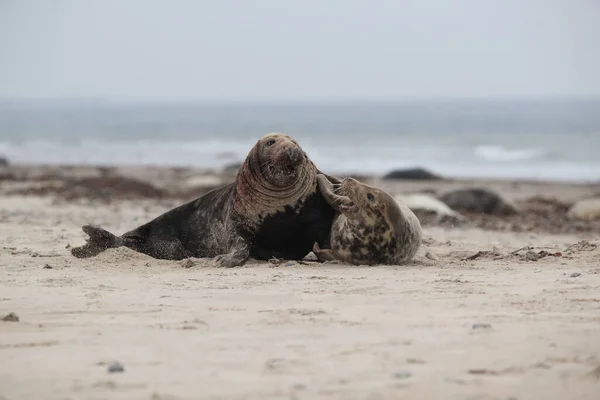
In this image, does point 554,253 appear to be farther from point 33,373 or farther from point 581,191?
point 581,191

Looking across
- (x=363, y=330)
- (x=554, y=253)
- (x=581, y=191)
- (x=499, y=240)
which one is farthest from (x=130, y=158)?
(x=363, y=330)

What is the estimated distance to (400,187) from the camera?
2094cm

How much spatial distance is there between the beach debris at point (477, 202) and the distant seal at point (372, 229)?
8.51 m

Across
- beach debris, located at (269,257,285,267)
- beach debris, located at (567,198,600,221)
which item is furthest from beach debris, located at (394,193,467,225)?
beach debris, located at (269,257,285,267)

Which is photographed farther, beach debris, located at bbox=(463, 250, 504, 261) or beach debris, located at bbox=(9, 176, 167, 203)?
beach debris, located at bbox=(9, 176, 167, 203)

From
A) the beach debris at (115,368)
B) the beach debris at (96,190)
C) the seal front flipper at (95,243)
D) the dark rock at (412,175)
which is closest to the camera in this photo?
the beach debris at (115,368)

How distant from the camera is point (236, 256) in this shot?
6879 millimetres

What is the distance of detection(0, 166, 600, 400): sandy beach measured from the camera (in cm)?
357

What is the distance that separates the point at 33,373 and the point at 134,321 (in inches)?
35.7

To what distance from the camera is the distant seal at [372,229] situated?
6.73 meters

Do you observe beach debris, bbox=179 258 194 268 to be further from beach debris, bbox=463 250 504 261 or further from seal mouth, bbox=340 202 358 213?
beach debris, bbox=463 250 504 261

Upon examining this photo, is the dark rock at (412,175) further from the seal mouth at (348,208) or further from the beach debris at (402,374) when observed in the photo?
the beach debris at (402,374)

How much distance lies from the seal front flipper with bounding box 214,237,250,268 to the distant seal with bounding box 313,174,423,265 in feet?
2.19

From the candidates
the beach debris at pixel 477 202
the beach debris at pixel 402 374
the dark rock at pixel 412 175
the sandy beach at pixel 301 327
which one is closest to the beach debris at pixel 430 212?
the beach debris at pixel 477 202
